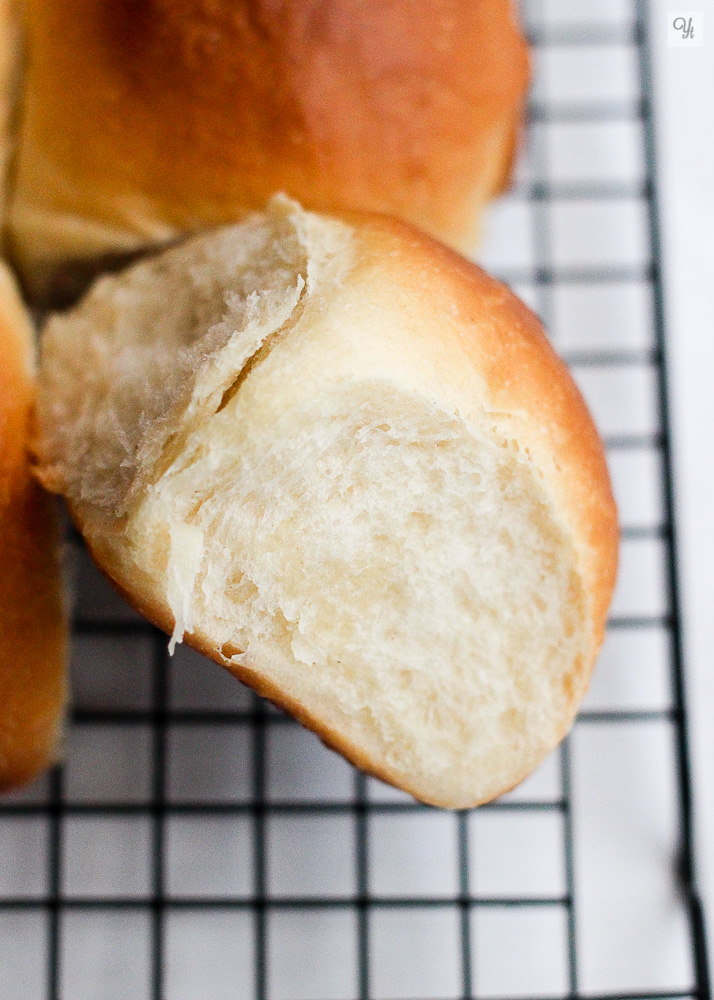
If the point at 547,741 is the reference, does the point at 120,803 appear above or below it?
below

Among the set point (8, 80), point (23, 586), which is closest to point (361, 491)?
point (23, 586)

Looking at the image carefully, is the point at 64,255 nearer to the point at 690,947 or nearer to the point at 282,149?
the point at 282,149

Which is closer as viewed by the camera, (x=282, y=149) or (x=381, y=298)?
(x=381, y=298)

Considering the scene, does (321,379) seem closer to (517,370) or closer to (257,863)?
(517,370)

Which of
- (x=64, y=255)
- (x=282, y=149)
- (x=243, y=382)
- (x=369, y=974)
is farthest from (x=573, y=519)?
(x=369, y=974)

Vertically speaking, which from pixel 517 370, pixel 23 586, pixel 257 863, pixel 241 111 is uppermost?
pixel 241 111

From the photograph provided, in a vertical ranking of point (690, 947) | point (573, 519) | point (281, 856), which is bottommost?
point (690, 947)

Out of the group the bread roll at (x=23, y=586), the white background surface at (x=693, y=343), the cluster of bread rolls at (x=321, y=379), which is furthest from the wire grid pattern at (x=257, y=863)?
the cluster of bread rolls at (x=321, y=379)
